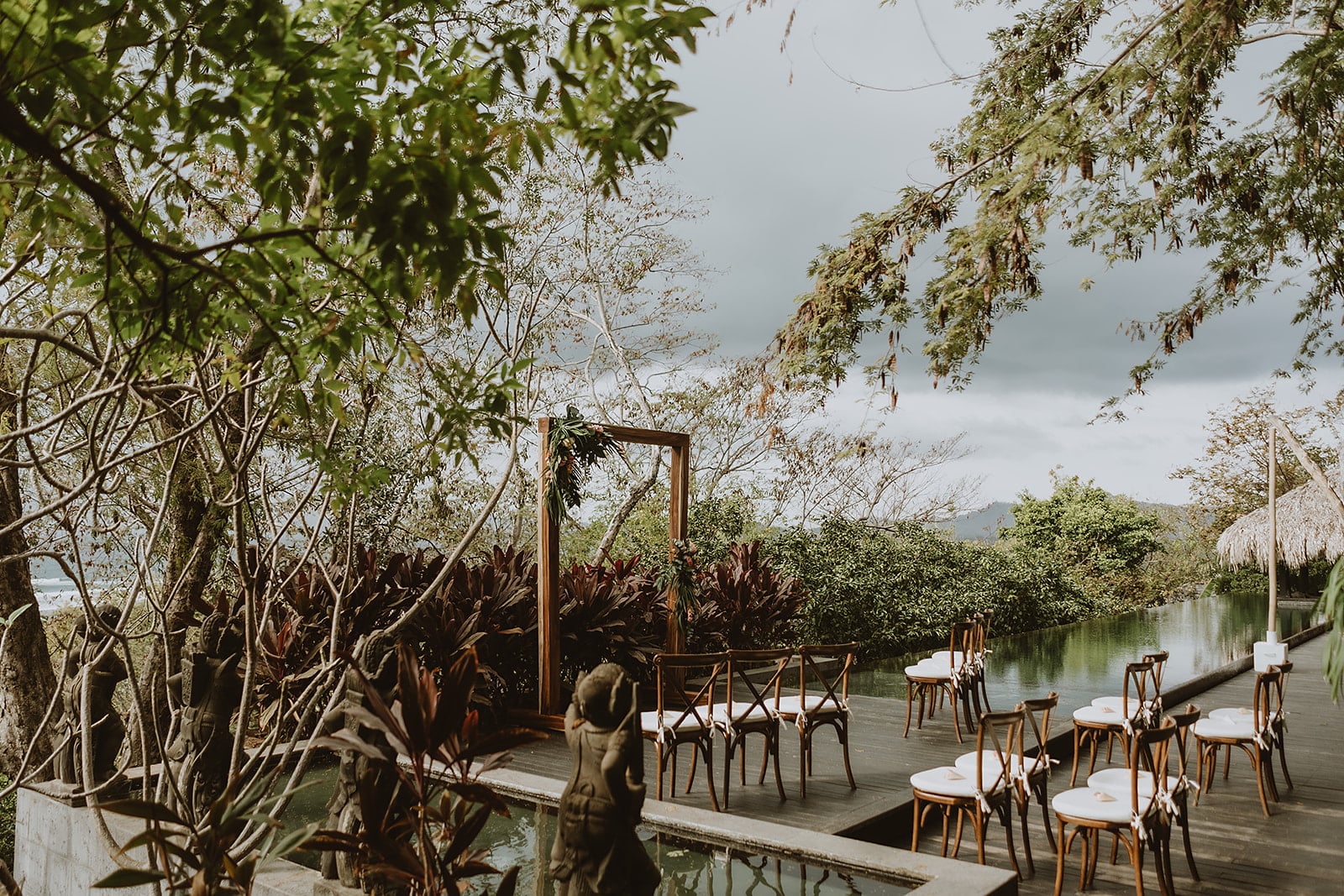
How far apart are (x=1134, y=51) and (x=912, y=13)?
8.09ft

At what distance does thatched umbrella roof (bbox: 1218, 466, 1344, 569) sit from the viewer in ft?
54.8

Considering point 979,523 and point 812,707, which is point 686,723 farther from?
point 979,523

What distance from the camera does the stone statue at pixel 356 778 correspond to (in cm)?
295

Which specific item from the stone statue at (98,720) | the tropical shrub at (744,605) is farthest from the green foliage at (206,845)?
the tropical shrub at (744,605)

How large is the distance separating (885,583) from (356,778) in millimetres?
10611

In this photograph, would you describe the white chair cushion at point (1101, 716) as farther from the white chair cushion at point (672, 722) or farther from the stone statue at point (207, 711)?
the stone statue at point (207, 711)

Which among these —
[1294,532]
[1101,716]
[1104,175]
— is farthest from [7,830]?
[1294,532]

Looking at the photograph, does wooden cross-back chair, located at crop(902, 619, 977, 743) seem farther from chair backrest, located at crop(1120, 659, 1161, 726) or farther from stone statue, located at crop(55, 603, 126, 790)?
stone statue, located at crop(55, 603, 126, 790)

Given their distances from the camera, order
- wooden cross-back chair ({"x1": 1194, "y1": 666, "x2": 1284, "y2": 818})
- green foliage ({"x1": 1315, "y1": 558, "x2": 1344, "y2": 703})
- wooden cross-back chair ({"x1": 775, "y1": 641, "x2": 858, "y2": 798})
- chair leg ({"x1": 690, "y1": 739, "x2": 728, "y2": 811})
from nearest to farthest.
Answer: green foliage ({"x1": 1315, "y1": 558, "x2": 1344, "y2": 703}) → chair leg ({"x1": 690, "y1": 739, "x2": 728, "y2": 811}) → wooden cross-back chair ({"x1": 1194, "y1": 666, "x2": 1284, "y2": 818}) → wooden cross-back chair ({"x1": 775, "y1": 641, "x2": 858, "y2": 798})

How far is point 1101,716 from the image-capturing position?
18.6 feet

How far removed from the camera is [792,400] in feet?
49.5

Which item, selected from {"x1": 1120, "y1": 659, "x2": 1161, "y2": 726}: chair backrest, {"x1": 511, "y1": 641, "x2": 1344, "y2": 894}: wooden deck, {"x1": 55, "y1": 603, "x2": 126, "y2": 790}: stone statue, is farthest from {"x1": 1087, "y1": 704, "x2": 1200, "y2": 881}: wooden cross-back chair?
{"x1": 55, "y1": 603, "x2": 126, "y2": 790}: stone statue

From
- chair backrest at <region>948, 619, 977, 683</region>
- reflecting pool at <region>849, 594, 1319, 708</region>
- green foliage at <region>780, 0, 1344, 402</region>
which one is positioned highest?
green foliage at <region>780, 0, 1344, 402</region>

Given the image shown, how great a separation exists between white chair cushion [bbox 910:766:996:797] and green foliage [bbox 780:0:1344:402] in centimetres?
307
